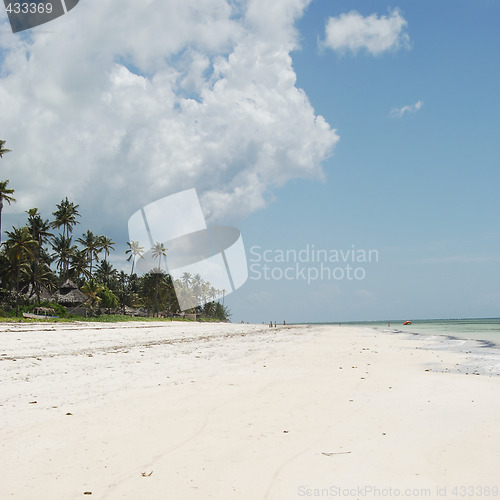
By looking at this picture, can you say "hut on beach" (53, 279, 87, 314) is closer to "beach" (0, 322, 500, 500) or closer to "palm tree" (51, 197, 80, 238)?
"palm tree" (51, 197, 80, 238)

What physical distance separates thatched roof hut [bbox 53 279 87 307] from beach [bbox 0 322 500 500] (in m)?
56.5

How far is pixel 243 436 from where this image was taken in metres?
5.00

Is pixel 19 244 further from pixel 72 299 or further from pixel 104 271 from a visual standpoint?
pixel 104 271

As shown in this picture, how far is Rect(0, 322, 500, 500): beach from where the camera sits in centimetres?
364

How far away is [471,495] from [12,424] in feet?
18.5

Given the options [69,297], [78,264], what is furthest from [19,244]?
[78,264]

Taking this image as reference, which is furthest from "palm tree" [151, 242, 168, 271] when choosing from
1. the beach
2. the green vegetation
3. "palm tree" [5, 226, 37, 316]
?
the beach

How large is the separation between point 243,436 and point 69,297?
63107 millimetres

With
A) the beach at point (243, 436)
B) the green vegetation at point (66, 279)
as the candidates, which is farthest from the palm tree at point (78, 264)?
the beach at point (243, 436)

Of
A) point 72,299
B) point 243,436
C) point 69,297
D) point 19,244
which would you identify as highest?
point 19,244

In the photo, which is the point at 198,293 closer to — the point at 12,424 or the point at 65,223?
the point at 65,223

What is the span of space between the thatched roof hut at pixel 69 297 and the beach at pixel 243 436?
56.5m

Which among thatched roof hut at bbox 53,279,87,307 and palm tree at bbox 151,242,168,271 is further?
palm tree at bbox 151,242,168,271

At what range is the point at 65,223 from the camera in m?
72.9
